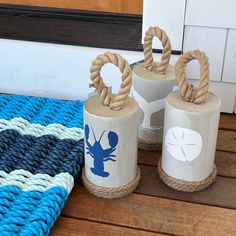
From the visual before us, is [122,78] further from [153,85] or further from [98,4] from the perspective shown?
[98,4]

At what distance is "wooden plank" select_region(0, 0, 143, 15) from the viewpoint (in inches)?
40.2

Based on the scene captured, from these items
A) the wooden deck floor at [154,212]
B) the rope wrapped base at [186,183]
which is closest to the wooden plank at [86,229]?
the wooden deck floor at [154,212]

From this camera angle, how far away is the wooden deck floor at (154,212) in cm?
65

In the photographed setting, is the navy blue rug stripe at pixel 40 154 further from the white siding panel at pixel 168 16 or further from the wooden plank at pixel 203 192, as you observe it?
the white siding panel at pixel 168 16

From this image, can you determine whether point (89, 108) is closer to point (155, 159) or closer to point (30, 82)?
point (155, 159)

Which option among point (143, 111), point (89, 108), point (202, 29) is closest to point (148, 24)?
point (202, 29)

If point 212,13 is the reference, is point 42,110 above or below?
below

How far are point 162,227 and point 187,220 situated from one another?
0.13ft

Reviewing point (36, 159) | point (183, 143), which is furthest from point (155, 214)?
point (36, 159)

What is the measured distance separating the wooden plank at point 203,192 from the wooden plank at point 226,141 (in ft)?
0.29

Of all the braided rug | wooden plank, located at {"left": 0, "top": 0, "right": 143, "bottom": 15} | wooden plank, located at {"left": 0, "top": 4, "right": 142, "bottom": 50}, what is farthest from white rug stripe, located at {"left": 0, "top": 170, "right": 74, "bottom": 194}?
wooden plank, located at {"left": 0, "top": 0, "right": 143, "bottom": 15}

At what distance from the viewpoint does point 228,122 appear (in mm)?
920

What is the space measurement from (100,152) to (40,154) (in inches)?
6.0

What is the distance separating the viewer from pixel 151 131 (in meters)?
0.79
